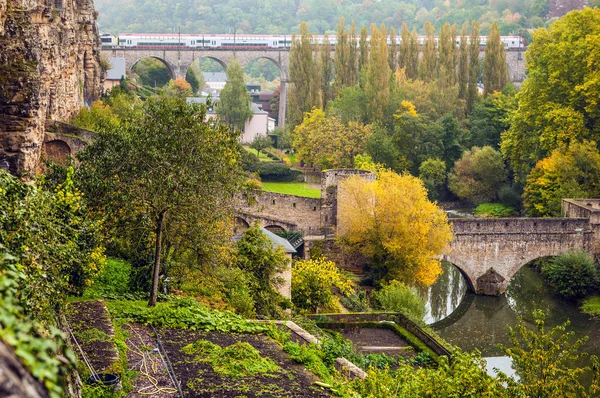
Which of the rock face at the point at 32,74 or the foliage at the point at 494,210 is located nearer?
the rock face at the point at 32,74

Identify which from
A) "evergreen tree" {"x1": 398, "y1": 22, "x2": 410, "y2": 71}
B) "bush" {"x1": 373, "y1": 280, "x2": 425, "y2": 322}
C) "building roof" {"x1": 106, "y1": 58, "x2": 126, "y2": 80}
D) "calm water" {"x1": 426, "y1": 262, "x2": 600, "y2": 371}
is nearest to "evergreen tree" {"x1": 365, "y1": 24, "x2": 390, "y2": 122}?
"evergreen tree" {"x1": 398, "y1": 22, "x2": 410, "y2": 71}

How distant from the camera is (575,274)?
3425cm

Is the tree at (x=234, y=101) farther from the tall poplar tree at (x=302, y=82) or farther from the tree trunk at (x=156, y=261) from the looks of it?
the tree trunk at (x=156, y=261)

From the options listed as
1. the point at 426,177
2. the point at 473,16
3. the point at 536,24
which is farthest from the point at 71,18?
the point at 473,16

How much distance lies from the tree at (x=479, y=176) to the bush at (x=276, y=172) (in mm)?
9133

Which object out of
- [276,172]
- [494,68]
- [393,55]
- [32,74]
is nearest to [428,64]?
[393,55]

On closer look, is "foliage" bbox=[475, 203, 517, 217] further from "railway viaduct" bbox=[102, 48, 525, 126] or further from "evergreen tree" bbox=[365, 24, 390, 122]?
"railway viaduct" bbox=[102, 48, 525, 126]

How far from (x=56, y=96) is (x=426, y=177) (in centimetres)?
2433

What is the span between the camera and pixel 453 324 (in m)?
32.2

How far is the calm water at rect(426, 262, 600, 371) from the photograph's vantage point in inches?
1188

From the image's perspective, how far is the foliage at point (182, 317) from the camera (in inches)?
617

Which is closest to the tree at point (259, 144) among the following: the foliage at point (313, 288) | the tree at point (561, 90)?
the tree at point (561, 90)

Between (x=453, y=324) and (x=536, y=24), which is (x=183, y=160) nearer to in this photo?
(x=453, y=324)

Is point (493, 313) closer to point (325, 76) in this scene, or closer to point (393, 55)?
point (325, 76)
